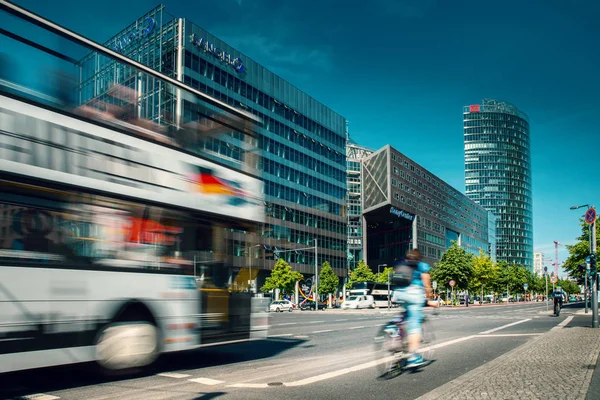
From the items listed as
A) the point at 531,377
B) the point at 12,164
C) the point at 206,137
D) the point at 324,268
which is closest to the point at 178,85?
the point at 206,137

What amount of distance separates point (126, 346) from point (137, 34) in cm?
5629

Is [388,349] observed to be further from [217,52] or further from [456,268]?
[456,268]

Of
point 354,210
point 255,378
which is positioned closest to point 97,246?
point 255,378

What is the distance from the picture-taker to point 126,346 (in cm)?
749

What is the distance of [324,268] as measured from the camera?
73.4 metres

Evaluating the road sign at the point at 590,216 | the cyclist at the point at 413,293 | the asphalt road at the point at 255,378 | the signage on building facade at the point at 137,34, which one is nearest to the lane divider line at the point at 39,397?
the asphalt road at the point at 255,378

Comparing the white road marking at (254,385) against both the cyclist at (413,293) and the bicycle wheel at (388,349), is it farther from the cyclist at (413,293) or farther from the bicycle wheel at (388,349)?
the cyclist at (413,293)

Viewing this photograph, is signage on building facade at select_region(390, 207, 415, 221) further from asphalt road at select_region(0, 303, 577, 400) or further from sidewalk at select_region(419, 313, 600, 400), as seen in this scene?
sidewalk at select_region(419, 313, 600, 400)

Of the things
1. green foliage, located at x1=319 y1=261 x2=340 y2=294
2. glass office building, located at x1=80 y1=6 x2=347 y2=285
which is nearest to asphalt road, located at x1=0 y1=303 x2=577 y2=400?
glass office building, located at x1=80 y1=6 x2=347 y2=285

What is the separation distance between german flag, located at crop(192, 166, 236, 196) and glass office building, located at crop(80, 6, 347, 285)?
97.9ft

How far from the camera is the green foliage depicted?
7275cm

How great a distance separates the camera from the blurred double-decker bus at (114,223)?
20.5 feet

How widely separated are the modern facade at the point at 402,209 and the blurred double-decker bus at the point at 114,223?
3270 inches

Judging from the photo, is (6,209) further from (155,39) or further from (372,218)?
(372,218)
